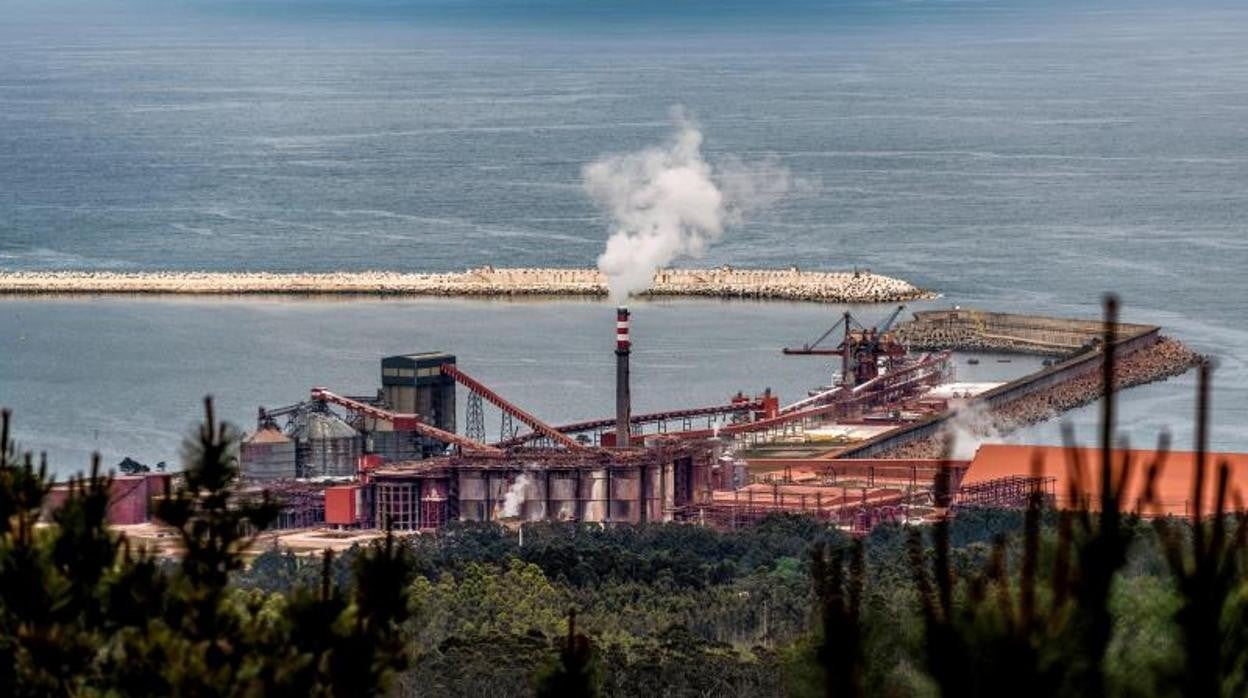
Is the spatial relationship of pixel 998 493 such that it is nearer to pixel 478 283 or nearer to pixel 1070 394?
pixel 1070 394

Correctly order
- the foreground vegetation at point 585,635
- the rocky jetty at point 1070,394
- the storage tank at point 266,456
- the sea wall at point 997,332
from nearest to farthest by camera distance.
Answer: the foreground vegetation at point 585,635, the storage tank at point 266,456, the rocky jetty at point 1070,394, the sea wall at point 997,332

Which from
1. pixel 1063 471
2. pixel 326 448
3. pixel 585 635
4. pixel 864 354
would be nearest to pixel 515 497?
pixel 326 448

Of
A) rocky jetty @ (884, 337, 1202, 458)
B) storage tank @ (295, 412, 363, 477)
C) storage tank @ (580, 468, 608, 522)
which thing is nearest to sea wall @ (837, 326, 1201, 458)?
rocky jetty @ (884, 337, 1202, 458)

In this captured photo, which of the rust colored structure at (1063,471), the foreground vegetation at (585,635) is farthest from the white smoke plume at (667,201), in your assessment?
the foreground vegetation at (585,635)

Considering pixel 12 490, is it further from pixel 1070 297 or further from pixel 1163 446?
pixel 1070 297

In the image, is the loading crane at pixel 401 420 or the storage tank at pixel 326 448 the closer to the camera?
the loading crane at pixel 401 420

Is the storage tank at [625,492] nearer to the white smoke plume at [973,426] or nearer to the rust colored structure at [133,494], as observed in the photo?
the rust colored structure at [133,494]
